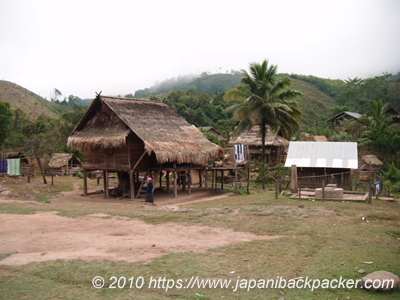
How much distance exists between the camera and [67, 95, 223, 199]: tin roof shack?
1878cm

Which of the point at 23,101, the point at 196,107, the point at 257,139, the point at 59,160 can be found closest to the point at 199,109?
the point at 196,107

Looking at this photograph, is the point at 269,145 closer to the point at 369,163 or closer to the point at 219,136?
the point at 369,163

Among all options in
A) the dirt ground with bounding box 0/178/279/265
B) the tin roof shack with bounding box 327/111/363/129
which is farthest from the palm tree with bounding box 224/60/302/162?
the tin roof shack with bounding box 327/111/363/129

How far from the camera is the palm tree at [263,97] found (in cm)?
2389

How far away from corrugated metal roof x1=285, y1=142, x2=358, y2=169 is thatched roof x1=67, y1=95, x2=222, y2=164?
4.63m

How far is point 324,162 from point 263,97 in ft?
22.3

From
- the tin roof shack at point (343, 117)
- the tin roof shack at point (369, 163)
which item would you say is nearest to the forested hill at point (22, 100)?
the tin roof shack at point (343, 117)

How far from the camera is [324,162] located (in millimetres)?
19141

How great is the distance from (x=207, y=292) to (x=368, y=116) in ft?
117

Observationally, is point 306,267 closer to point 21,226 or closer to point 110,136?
point 21,226

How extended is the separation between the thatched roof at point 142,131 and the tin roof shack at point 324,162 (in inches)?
193

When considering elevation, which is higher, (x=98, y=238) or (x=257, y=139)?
(x=257, y=139)

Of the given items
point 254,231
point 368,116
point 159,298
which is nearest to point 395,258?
point 254,231

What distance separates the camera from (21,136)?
1531 inches
